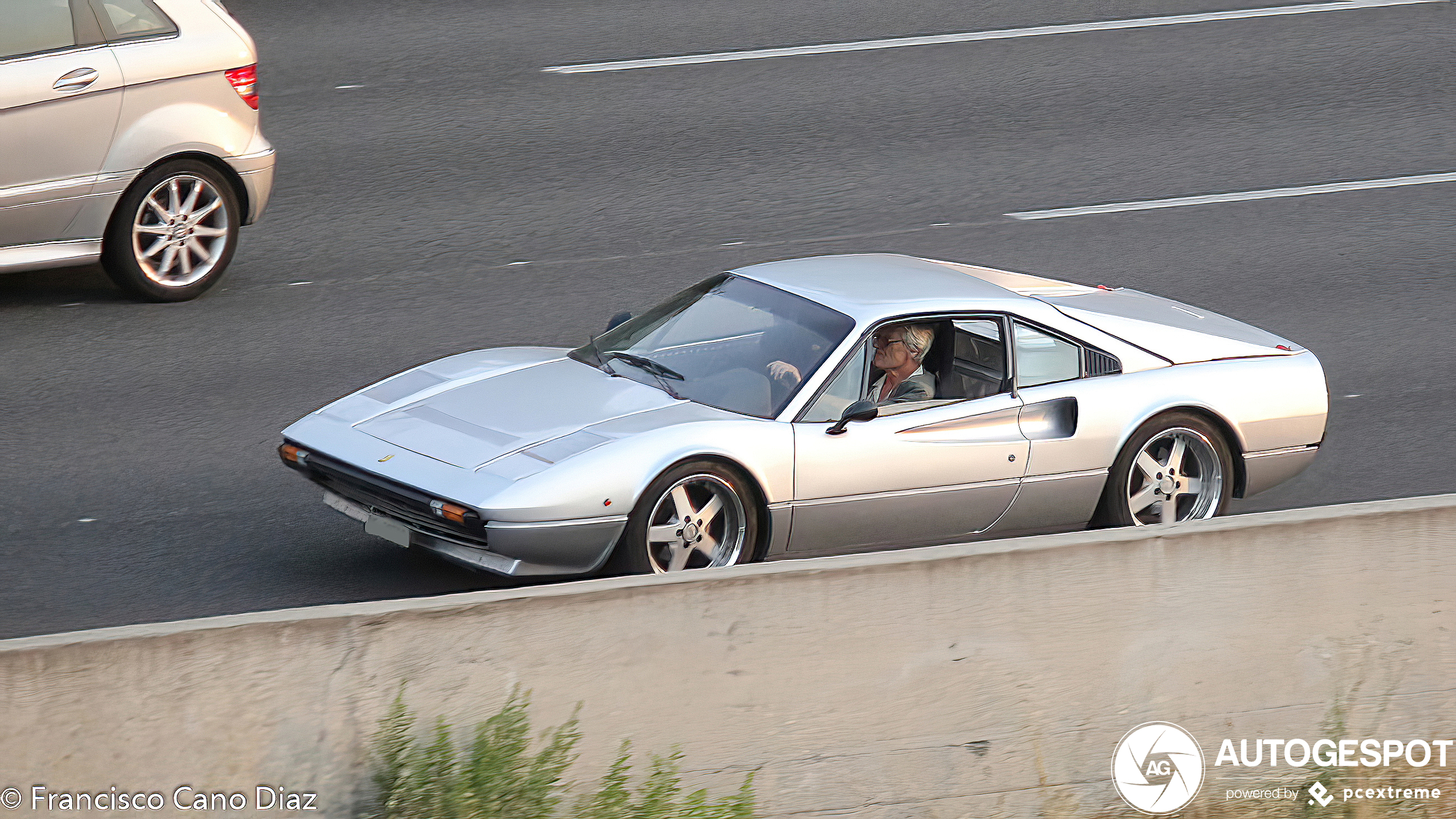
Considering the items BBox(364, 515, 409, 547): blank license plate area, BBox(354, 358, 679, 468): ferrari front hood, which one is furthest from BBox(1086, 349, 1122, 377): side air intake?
BBox(364, 515, 409, 547): blank license plate area

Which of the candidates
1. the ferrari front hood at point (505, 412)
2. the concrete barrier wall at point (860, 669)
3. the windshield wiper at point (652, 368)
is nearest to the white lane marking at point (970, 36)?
the windshield wiper at point (652, 368)

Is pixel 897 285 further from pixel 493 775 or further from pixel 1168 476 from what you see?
pixel 493 775

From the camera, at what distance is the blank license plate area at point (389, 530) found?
650 centimetres

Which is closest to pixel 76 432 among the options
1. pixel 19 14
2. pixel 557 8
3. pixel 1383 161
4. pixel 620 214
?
pixel 19 14

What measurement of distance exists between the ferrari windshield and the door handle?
358 centimetres

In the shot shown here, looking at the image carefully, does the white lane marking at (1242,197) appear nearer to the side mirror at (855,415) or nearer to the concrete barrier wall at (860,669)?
the side mirror at (855,415)

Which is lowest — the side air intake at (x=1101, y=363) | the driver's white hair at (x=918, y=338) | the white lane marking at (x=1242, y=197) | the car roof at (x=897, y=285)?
the side air intake at (x=1101, y=363)

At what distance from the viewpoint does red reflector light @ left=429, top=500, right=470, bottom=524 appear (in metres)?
6.26

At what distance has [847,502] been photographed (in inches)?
272

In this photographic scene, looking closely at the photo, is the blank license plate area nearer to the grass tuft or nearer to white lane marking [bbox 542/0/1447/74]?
the grass tuft

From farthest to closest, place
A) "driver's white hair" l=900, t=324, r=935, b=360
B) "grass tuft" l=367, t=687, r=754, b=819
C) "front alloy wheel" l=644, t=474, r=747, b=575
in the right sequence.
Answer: "driver's white hair" l=900, t=324, r=935, b=360 < "front alloy wheel" l=644, t=474, r=747, b=575 < "grass tuft" l=367, t=687, r=754, b=819

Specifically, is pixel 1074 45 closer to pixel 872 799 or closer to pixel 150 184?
pixel 150 184

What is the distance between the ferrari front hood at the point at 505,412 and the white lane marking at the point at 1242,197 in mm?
5409
